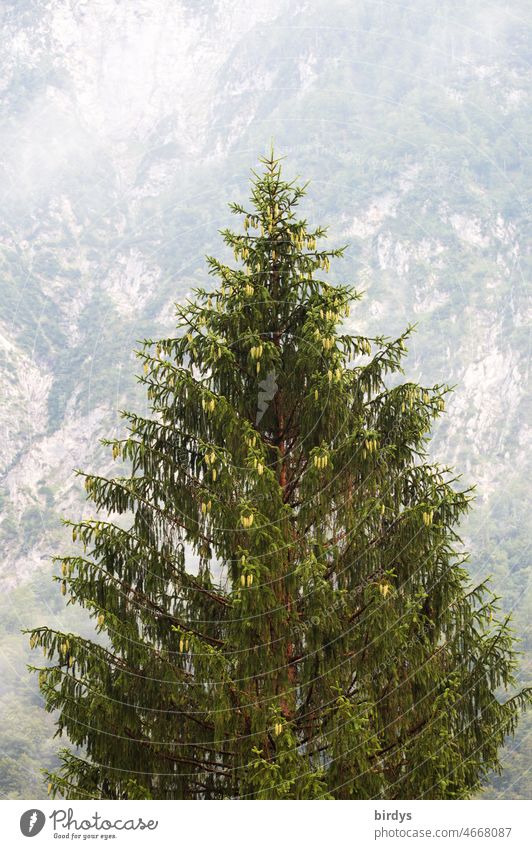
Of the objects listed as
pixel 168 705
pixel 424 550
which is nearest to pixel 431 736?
pixel 424 550

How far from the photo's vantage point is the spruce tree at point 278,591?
973 centimetres

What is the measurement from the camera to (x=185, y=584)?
10570mm

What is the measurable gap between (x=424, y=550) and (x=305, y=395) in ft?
6.82

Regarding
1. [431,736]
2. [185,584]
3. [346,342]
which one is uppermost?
A: [346,342]

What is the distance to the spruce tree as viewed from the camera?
9.73 metres

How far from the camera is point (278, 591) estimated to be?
10.0 metres

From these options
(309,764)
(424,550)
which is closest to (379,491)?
(424,550)

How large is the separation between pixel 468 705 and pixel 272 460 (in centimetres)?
327

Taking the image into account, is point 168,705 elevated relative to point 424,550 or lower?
lower
